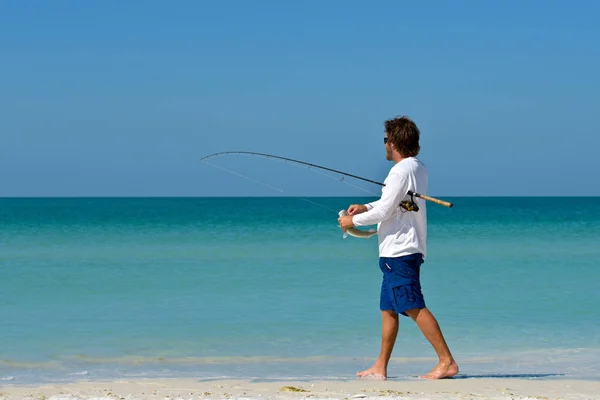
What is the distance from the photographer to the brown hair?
4609 millimetres

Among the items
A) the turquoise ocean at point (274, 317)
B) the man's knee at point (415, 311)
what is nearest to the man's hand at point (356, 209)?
the man's knee at point (415, 311)

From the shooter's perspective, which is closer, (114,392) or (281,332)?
(114,392)

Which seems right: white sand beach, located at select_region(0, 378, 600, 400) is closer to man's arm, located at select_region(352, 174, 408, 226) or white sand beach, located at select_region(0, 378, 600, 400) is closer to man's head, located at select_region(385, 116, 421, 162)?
man's arm, located at select_region(352, 174, 408, 226)

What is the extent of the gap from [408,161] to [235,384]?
1484 mm

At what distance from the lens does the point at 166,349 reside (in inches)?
253

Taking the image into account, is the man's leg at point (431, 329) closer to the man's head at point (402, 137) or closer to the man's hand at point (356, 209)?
the man's hand at point (356, 209)

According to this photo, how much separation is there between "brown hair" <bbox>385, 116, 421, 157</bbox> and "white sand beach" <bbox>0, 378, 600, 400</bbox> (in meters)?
1.18

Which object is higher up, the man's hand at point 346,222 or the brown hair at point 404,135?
the brown hair at point 404,135

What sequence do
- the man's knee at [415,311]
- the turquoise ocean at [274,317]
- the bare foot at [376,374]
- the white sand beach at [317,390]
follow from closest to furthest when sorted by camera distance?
the white sand beach at [317,390]
the man's knee at [415,311]
the bare foot at [376,374]
the turquoise ocean at [274,317]

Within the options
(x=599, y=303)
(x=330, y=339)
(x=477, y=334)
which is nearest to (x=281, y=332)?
(x=330, y=339)

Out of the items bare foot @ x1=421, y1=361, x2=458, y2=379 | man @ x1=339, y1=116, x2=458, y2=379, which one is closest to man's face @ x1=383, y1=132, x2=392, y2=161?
man @ x1=339, y1=116, x2=458, y2=379

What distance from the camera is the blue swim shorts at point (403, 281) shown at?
4.57 metres

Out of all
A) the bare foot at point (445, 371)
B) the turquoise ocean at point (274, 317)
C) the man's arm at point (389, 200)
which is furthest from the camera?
the turquoise ocean at point (274, 317)

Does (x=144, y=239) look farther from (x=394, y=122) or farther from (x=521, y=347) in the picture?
(x=394, y=122)
